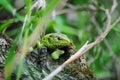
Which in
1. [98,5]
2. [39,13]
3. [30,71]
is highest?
[98,5]

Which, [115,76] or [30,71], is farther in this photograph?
[115,76]

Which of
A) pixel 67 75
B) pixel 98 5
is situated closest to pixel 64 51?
pixel 67 75

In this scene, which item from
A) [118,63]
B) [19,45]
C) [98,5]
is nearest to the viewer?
[19,45]

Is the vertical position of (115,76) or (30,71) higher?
(115,76)

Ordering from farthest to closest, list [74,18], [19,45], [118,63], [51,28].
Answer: [74,18], [118,63], [51,28], [19,45]

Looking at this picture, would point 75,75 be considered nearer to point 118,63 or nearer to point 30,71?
point 30,71

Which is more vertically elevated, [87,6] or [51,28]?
[87,6]

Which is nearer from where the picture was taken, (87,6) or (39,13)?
(39,13)

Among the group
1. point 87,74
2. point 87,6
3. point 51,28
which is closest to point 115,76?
point 87,6

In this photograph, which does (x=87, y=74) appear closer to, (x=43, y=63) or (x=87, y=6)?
(x=43, y=63)
